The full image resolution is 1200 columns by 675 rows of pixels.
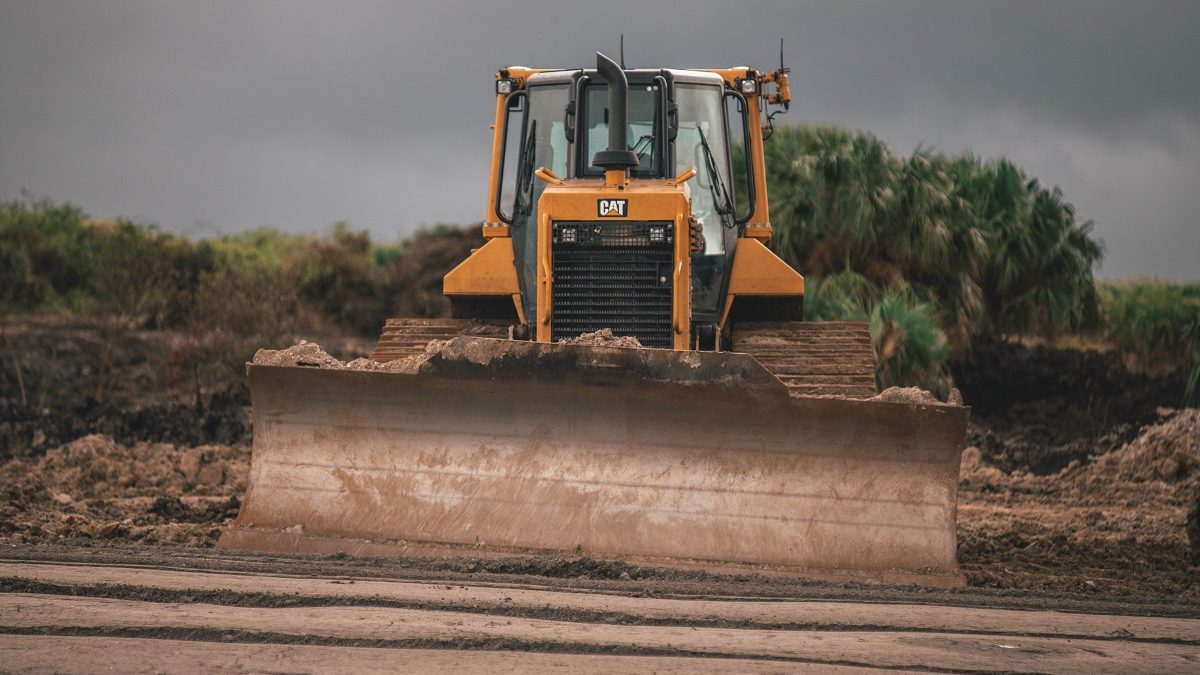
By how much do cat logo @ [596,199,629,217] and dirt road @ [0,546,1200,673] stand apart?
2.27 metres

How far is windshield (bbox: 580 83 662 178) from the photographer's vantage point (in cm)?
852

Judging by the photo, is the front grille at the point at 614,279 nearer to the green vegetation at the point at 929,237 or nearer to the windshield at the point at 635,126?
the windshield at the point at 635,126

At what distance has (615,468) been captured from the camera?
718 cm

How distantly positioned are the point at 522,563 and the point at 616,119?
278 centimetres

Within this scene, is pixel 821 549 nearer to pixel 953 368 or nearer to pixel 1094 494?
pixel 1094 494

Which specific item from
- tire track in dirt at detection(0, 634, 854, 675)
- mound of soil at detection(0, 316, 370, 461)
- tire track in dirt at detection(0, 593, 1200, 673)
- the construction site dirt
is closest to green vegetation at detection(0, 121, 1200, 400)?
mound of soil at detection(0, 316, 370, 461)

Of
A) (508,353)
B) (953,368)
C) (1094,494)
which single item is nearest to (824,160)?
(953,368)

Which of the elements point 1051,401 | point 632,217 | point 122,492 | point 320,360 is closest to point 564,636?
point 320,360

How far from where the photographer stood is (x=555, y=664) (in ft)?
15.9

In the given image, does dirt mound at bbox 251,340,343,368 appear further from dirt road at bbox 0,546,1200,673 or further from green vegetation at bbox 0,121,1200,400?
green vegetation at bbox 0,121,1200,400

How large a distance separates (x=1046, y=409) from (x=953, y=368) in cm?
156

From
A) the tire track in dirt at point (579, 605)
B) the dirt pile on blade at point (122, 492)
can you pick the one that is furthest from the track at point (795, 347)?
the tire track in dirt at point (579, 605)

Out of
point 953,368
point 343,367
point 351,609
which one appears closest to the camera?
point 351,609

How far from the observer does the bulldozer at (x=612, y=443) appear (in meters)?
7.03
